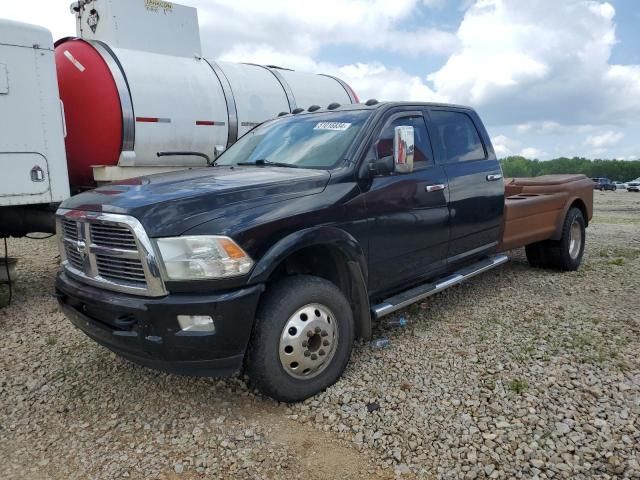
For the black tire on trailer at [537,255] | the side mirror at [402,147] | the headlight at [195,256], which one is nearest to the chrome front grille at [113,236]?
the headlight at [195,256]

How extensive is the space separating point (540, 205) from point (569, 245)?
92 cm

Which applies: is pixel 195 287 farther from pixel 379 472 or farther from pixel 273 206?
pixel 379 472

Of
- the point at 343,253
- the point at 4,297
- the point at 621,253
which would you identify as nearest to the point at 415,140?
the point at 343,253

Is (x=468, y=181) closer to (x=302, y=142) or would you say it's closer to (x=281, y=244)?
(x=302, y=142)

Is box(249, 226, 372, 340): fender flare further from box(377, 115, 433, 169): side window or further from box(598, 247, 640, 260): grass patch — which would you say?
box(598, 247, 640, 260): grass patch

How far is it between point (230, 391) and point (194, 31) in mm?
5931

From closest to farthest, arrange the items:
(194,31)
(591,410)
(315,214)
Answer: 1. (591,410)
2. (315,214)
3. (194,31)

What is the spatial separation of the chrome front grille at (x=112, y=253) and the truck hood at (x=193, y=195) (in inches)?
2.4

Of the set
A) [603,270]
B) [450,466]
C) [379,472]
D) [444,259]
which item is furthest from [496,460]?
[603,270]

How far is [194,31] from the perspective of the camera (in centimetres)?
757

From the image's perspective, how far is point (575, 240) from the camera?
259 inches

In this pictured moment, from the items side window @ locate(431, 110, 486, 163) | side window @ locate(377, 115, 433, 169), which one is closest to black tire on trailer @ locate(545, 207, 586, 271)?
side window @ locate(431, 110, 486, 163)

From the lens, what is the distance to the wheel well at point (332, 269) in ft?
11.5

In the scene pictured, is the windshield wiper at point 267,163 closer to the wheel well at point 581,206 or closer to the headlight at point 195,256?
the headlight at point 195,256
